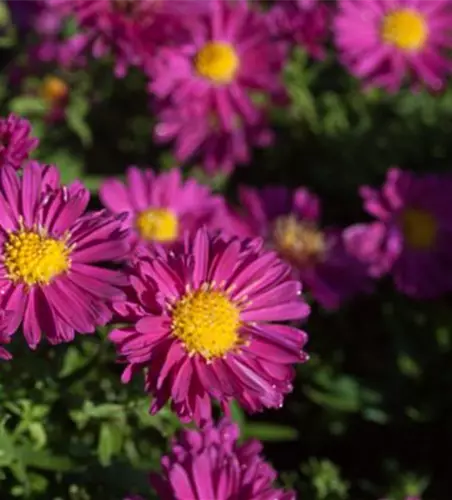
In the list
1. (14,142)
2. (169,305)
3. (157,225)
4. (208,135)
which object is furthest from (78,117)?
(169,305)

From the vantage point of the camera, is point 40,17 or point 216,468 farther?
point 40,17

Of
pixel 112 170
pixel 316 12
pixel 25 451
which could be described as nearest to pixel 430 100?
pixel 316 12

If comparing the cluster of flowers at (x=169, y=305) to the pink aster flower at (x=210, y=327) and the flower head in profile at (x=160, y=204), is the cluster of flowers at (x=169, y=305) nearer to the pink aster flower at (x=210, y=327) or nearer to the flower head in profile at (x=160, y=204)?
the pink aster flower at (x=210, y=327)

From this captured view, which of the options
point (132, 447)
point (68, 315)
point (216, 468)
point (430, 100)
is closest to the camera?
point (68, 315)

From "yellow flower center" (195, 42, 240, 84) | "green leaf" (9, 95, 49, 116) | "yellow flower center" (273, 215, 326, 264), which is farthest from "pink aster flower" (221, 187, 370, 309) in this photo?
"green leaf" (9, 95, 49, 116)

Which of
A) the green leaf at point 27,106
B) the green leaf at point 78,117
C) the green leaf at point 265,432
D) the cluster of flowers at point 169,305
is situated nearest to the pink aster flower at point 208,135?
the green leaf at point 78,117

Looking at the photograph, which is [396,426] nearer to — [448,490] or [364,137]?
[448,490]

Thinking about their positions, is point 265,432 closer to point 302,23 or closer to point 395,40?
point 302,23
